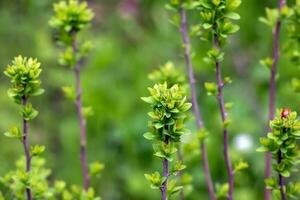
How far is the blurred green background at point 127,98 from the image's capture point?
12.1 ft

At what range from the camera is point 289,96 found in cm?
360

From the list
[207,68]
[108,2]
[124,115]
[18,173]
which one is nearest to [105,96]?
[124,115]

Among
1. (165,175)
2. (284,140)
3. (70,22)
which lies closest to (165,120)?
(165,175)

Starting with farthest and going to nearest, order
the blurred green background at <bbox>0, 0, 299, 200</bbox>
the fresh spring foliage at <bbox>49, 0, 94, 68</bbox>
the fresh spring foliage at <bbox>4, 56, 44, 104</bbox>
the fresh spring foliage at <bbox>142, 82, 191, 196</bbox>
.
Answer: the blurred green background at <bbox>0, 0, 299, 200</bbox>, the fresh spring foliage at <bbox>49, 0, 94, 68</bbox>, the fresh spring foliage at <bbox>4, 56, 44, 104</bbox>, the fresh spring foliage at <bbox>142, 82, 191, 196</bbox>

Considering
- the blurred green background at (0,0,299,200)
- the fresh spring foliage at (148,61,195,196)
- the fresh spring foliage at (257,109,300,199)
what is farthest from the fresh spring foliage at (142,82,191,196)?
the blurred green background at (0,0,299,200)

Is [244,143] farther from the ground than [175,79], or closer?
farther from the ground

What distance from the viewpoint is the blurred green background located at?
12.1 feet

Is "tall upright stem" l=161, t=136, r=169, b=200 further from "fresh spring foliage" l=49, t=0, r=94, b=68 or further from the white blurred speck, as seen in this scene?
the white blurred speck

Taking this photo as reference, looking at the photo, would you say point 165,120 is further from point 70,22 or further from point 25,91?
point 70,22

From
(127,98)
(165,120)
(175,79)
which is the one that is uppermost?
(127,98)

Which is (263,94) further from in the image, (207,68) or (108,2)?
(108,2)

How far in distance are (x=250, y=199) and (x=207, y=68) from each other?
1.03 metres

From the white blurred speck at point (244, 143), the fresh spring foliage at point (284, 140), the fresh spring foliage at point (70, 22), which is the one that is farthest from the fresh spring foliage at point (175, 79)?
the white blurred speck at point (244, 143)

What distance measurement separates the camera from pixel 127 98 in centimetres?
404
